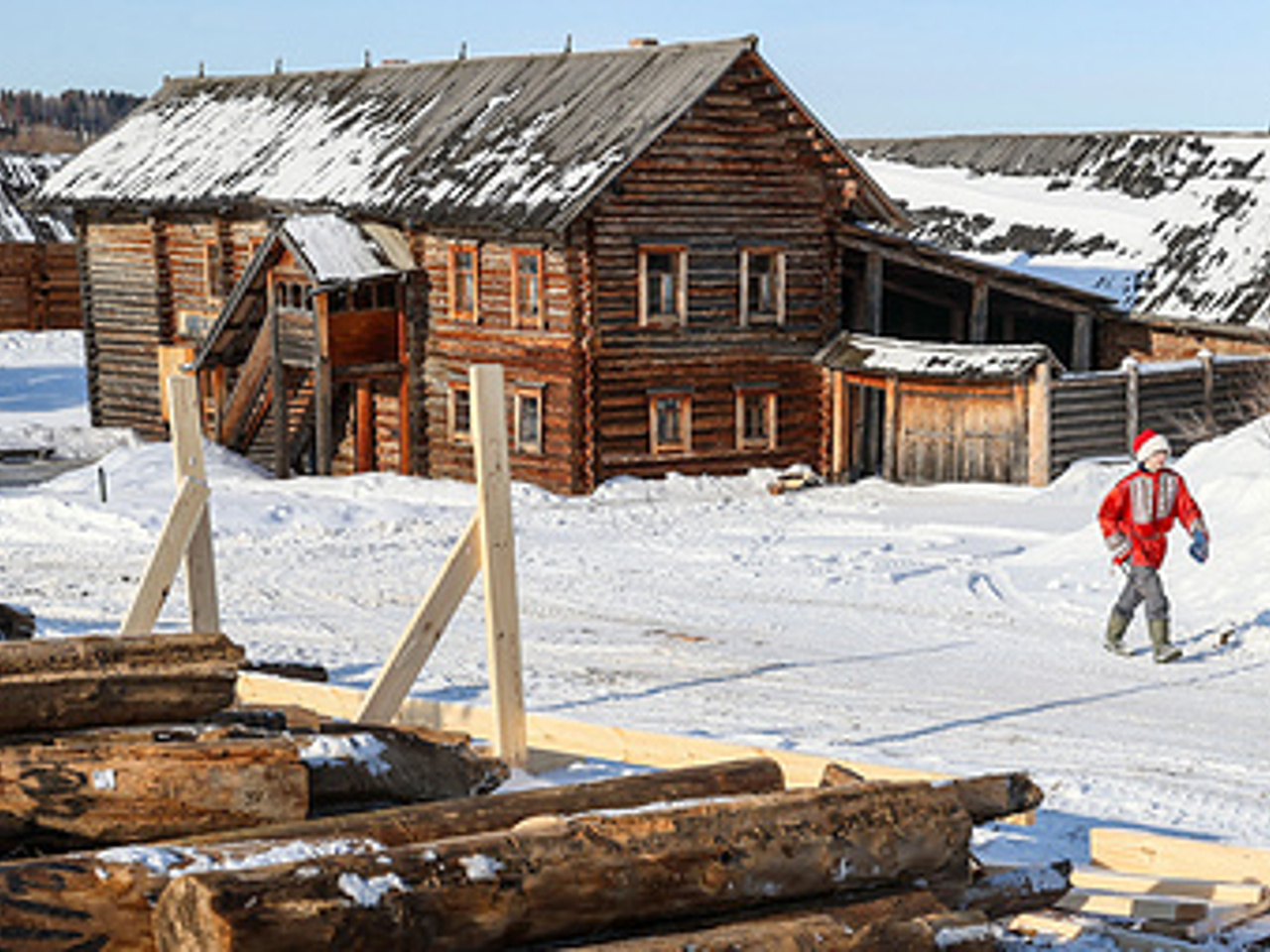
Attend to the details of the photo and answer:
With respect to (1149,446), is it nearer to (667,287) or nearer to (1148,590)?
(1148,590)

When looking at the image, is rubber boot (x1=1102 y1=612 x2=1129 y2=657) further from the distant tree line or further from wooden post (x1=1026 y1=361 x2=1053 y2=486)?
the distant tree line

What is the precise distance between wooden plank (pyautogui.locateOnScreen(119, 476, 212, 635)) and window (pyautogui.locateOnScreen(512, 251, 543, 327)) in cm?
1750

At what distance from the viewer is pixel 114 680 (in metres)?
6.14

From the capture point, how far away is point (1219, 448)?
66.1 ft

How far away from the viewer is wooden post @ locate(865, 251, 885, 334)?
92.7 ft

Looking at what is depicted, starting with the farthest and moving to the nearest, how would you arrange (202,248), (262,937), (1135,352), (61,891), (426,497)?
(202,248), (1135,352), (426,497), (61,891), (262,937)

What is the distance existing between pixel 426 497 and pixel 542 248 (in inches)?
164

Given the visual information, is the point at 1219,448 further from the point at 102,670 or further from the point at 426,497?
the point at 102,670

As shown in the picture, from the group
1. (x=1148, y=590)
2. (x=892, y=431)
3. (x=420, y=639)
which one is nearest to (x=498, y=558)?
(x=420, y=639)

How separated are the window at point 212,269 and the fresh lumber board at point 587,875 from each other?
28.9 meters

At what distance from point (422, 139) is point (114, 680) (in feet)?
79.5

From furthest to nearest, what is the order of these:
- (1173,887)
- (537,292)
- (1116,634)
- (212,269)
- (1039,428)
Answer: (212,269)
(537,292)
(1039,428)
(1116,634)
(1173,887)

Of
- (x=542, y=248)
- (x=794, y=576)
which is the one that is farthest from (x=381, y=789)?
(x=542, y=248)

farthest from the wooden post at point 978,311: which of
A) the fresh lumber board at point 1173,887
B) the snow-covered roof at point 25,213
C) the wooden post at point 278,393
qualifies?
the snow-covered roof at point 25,213
